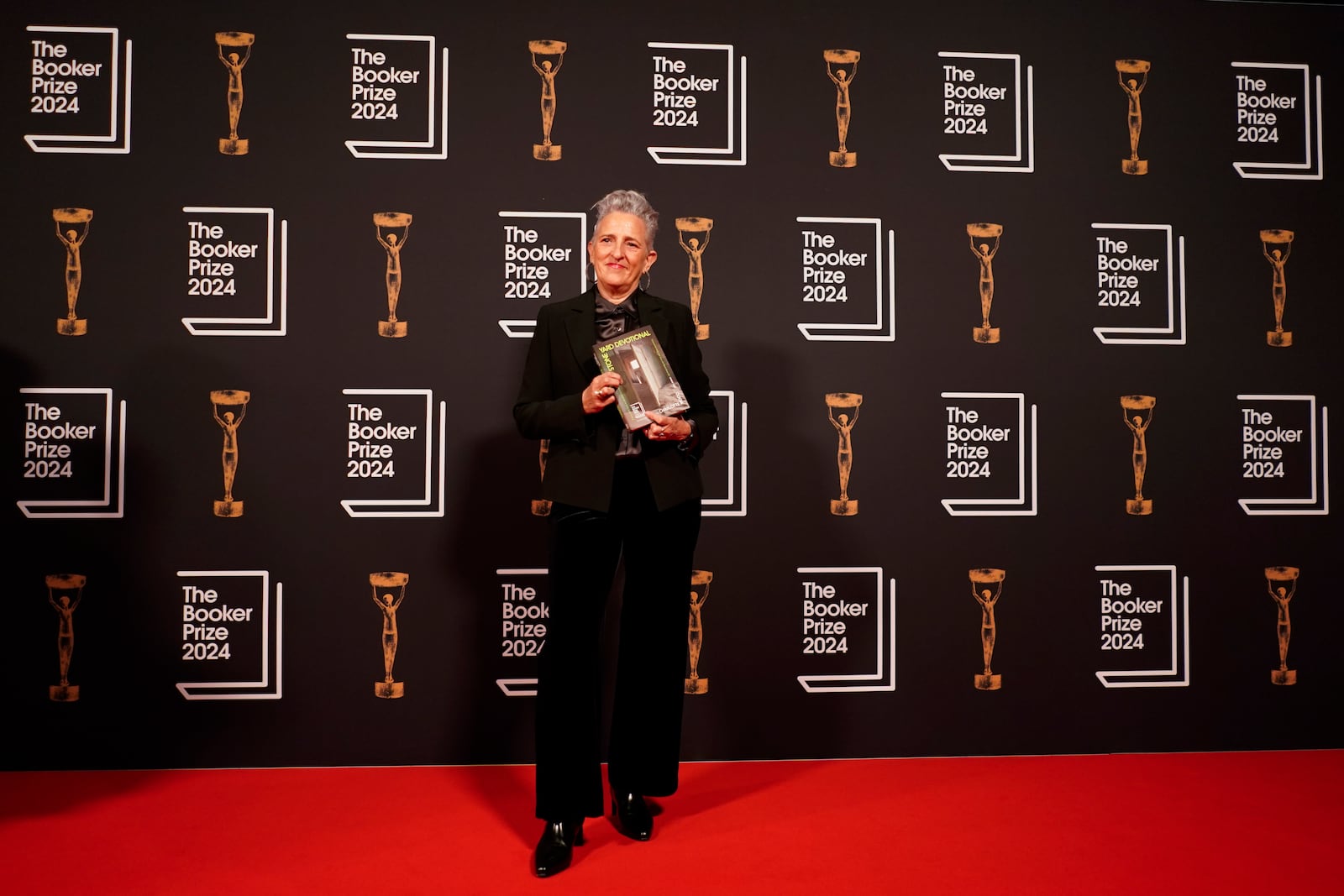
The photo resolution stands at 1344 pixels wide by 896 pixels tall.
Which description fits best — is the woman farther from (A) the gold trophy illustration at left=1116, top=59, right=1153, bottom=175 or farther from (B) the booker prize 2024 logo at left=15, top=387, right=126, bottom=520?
(A) the gold trophy illustration at left=1116, top=59, right=1153, bottom=175

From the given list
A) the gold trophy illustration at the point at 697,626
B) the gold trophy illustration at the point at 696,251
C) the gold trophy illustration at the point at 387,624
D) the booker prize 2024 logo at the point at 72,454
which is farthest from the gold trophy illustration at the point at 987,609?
the booker prize 2024 logo at the point at 72,454

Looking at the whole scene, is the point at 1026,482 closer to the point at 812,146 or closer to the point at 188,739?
the point at 812,146

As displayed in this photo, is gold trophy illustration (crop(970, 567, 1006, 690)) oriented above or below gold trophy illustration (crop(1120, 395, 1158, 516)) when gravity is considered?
below

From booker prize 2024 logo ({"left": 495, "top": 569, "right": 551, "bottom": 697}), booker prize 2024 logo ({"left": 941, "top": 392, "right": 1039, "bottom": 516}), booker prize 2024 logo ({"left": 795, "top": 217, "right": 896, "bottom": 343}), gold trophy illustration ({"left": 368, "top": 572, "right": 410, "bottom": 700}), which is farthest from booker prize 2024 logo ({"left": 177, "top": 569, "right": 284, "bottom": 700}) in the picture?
booker prize 2024 logo ({"left": 941, "top": 392, "right": 1039, "bottom": 516})

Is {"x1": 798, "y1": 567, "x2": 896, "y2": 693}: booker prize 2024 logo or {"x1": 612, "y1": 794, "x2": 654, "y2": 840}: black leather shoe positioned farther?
{"x1": 798, "y1": 567, "x2": 896, "y2": 693}: booker prize 2024 logo

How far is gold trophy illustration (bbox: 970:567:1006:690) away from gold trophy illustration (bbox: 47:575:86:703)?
3.07 m

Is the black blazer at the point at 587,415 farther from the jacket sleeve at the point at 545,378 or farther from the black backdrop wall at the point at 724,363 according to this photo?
the black backdrop wall at the point at 724,363

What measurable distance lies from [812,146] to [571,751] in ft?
7.28

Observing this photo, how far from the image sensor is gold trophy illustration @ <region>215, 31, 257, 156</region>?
3.12 m

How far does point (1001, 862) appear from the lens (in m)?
2.31

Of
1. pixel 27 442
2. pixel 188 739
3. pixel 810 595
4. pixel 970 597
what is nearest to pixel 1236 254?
pixel 970 597

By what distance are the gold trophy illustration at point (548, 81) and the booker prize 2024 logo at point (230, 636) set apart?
68.4 inches

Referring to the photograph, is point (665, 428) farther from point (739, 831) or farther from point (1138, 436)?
point (1138, 436)

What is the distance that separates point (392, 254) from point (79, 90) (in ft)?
3.86
